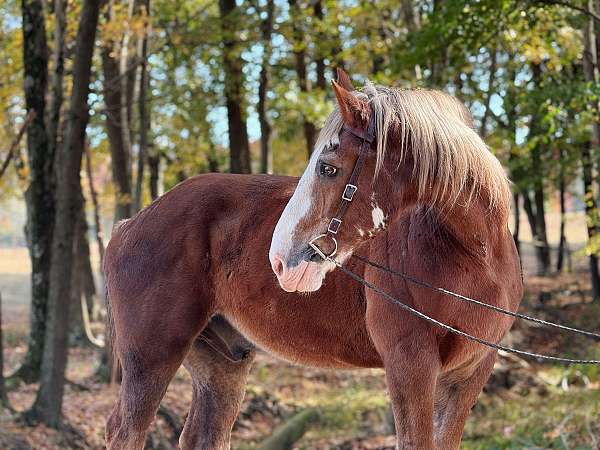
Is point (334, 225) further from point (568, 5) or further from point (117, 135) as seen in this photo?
point (117, 135)

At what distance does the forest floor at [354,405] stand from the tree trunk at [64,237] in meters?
0.36

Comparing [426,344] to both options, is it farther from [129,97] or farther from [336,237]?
[129,97]

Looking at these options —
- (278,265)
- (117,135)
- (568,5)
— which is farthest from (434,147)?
(117,135)

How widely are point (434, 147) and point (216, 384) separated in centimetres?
217

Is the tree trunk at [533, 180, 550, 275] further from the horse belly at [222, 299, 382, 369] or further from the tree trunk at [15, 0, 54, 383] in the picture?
the horse belly at [222, 299, 382, 369]

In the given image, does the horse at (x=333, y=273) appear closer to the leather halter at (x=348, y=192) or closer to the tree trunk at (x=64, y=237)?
the leather halter at (x=348, y=192)

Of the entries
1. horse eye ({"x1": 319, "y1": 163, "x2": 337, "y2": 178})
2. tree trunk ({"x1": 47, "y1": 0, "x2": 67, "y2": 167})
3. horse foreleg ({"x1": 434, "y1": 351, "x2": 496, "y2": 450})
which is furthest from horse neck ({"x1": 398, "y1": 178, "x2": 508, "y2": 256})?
tree trunk ({"x1": 47, "y1": 0, "x2": 67, "y2": 167})

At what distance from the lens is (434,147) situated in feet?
11.3

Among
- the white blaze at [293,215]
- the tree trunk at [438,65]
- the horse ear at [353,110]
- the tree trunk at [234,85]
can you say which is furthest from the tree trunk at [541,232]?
the white blaze at [293,215]

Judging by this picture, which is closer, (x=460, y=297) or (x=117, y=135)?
(x=460, y=297)

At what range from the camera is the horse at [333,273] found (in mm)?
3467

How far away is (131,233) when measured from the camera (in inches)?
187

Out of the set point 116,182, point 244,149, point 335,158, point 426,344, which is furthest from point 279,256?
point 244,149

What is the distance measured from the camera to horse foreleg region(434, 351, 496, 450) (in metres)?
3.92
